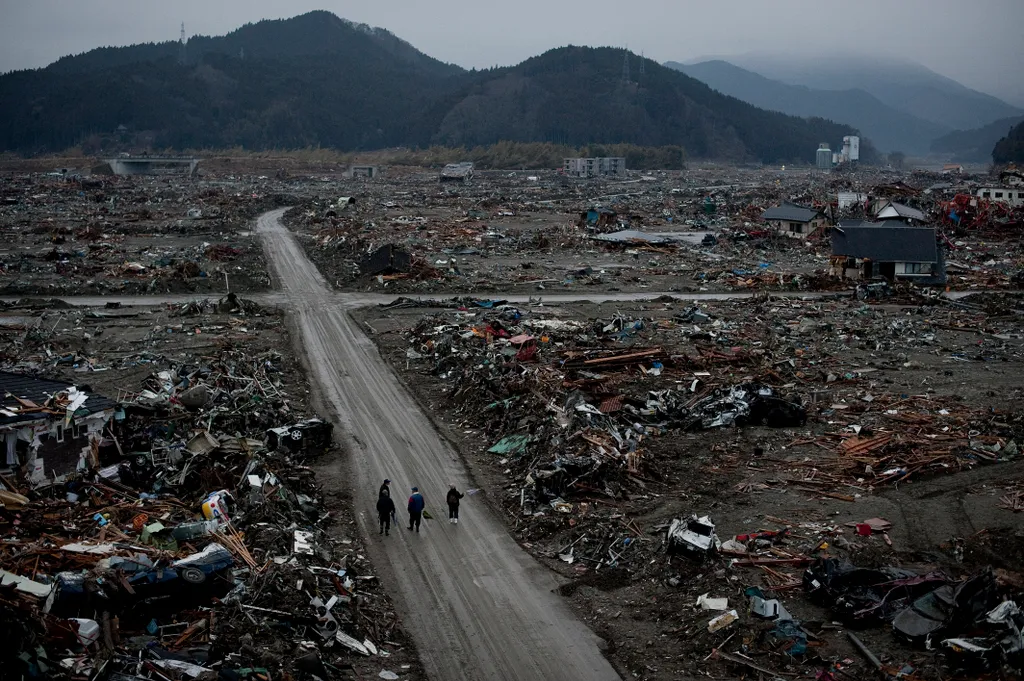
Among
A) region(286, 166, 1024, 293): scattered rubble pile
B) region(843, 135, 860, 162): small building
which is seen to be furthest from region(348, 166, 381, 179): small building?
region(843, 135, 860, 162): small building

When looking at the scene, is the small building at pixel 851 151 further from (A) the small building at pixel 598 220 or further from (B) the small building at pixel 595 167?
(A) the small building at pixel 598 220

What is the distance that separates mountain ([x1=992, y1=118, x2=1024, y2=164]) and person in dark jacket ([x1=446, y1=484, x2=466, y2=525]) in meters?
146

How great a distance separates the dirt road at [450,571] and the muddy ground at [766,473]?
1.42 feet

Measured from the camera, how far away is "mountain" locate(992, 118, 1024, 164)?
444 ft

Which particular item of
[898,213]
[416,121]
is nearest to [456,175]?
[898,213]

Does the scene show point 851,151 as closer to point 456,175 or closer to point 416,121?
point 416,121

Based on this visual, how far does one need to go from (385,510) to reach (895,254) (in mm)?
30509

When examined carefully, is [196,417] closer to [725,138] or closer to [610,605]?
[610,605]

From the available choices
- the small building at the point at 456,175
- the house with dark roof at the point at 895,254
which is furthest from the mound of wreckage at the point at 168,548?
the small building at the point at 456,175

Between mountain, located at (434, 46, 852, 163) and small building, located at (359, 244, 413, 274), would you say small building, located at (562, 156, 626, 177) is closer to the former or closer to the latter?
mountain, located at (434, 46, 852, 163)

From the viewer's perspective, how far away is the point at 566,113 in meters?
184

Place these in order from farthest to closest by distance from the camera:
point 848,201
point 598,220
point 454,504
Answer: point 848,201, point 598,220, point 454,504

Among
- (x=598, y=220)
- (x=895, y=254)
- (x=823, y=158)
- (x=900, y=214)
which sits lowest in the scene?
(x=895, y=254)

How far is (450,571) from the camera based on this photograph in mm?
12008
